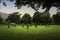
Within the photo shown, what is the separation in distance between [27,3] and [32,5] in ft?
2.00

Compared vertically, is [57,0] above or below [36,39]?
above

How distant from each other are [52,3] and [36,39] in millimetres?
4139

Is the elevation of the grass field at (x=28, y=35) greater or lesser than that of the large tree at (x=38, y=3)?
lesser

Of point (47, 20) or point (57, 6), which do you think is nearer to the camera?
point (57, 6)

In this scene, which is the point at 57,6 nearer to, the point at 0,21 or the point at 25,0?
the point at 25,0

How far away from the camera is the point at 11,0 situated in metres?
20.7

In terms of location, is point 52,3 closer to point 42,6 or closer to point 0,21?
point 42,6

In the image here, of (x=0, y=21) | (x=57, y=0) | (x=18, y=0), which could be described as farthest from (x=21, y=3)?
(x=0, y=21)

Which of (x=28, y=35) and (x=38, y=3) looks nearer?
(x=38, y=3)

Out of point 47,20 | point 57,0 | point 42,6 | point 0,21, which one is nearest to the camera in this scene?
point 57,0

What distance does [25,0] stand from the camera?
20172 millimetres

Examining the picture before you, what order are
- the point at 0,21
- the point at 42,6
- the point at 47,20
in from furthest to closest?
the point at 47,20
the point at 0,21
the point at 42,6

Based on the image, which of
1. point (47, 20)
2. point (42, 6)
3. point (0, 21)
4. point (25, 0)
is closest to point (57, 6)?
point (42, 6)

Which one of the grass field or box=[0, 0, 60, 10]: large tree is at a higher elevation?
box=[0, 0, 60, 10]: large tree
